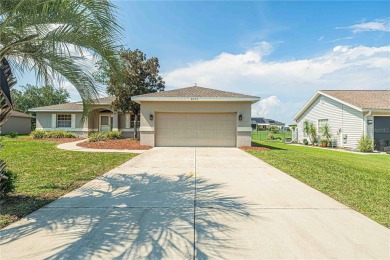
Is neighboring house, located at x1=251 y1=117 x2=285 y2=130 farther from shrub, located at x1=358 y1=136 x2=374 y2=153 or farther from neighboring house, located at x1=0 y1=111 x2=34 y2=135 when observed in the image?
neighboring house, located at x1=0 y1=111 x2=34 y2=135

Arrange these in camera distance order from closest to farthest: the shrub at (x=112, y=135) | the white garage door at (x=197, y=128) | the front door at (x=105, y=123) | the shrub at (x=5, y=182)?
the shrub at (x=5, y=182), the white garage door at (x=197, y=128), the shrub at (x=112, y=135), the front door at (x=105, y=123)

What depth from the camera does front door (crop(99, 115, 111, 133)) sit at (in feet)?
73.2

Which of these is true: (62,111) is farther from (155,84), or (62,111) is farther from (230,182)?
(230,182)

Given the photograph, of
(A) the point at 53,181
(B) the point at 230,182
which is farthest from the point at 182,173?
(A) the point at 53,181

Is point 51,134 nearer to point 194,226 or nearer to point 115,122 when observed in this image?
point 115,122

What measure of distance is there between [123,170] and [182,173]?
2.08 meters

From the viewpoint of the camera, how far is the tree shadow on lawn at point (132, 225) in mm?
2725

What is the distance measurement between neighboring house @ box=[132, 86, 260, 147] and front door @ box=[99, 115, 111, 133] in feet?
30.9

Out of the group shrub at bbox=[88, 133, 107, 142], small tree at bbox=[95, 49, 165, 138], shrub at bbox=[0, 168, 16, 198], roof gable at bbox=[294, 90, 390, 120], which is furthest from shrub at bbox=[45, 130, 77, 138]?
roof gable at bbox=[294, 90, 390, 120]

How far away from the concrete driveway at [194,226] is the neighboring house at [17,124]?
2982 centimetres

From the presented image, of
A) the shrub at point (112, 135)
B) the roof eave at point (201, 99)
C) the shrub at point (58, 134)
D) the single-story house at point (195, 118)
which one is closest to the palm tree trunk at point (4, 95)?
the roof eave at point (201, 99)

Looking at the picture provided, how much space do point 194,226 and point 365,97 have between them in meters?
20.8

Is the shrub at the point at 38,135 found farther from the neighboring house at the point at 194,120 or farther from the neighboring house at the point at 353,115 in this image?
the neighboring house at the point at 353,115

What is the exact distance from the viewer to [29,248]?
8.93 feet
